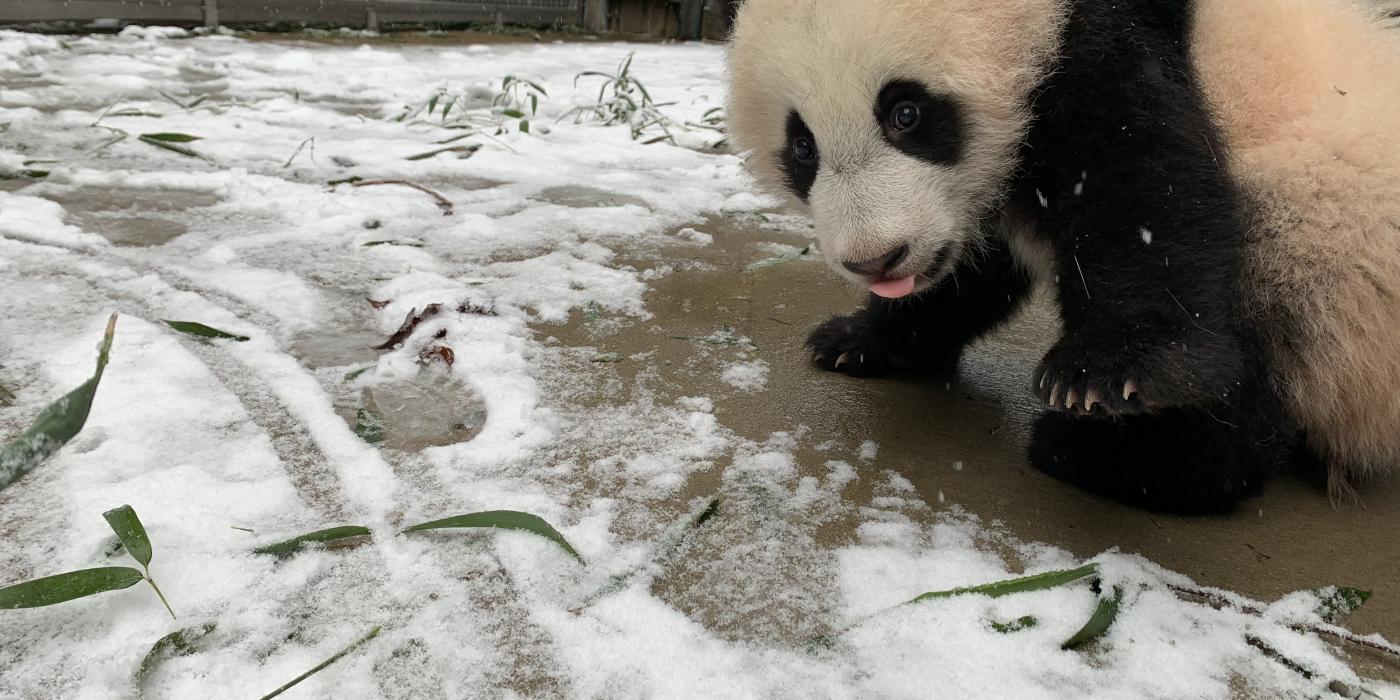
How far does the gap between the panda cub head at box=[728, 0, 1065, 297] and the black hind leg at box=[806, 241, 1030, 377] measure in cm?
33

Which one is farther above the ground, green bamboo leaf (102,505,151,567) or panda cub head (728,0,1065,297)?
panda cub head (728,0,1065,297)

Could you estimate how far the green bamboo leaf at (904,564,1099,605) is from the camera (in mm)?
1175

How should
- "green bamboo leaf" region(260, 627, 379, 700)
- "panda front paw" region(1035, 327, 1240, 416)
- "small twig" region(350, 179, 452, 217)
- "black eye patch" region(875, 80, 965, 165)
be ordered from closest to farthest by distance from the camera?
"green bamboo leaf" region(260, 627, 379, 700) → "panda front paw" region(1035, 327, 1240, 416) → "black eye patch" region(875, 80, 965, 165) → "small twig" region(350, 179, 452, 217)

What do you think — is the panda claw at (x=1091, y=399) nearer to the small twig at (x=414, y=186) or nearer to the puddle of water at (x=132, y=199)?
the small twig at (x=414, y=186)

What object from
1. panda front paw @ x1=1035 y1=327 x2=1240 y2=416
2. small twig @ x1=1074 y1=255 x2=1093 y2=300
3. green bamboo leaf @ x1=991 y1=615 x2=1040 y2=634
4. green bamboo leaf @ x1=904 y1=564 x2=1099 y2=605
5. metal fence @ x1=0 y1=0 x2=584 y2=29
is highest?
small twig @ x1=1074 y1=255 x2=1093 y2=300

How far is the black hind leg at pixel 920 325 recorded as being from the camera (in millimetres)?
1987

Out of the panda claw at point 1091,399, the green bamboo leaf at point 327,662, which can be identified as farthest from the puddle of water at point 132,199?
the panda claw at point 1091,399

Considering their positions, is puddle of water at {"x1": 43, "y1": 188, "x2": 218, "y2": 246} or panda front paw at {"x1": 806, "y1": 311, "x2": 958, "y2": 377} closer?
panda front paw at {"x1": 806, "y1": 311, "x2": 958, "y2": 377}

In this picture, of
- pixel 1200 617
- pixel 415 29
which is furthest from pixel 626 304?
pixel 415 29

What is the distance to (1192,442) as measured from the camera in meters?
1.46

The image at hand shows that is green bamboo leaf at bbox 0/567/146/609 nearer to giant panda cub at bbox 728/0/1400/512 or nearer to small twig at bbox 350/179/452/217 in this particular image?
giant panda cub at bbox 728/0/1400/512

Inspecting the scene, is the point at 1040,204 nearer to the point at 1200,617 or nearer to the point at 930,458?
the point at 930,458

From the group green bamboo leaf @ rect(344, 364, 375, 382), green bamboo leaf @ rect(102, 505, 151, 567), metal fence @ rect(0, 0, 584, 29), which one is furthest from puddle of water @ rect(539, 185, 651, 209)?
metal fence @ rect(0, 0, 584, 29)

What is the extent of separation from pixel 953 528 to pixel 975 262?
2.50ft
